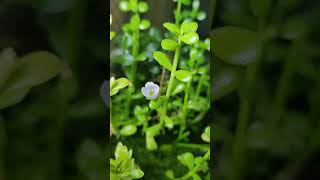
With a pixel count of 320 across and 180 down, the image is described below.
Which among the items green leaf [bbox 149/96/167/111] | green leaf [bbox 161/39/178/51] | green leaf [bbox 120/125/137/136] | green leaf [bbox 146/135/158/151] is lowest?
green leaf [bbox 146/135/158/151]

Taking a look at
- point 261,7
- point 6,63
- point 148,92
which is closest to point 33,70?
point 6,63

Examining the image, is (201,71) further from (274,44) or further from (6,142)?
(6,142)

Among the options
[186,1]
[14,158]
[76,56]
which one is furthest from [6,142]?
[186,1]

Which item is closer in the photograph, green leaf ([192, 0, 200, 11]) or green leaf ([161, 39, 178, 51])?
green leaf ([161, 39, 178, 51])

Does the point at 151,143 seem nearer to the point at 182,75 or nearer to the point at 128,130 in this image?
the point at 128,130

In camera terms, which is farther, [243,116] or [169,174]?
[169,174]

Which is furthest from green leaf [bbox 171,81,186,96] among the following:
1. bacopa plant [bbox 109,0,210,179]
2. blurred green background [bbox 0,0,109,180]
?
blurred green background [bbox 0,0,109,180]

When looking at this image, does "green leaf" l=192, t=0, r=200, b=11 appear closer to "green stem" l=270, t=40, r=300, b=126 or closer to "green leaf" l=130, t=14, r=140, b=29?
"green leaf" l=130, t=14, r=140, b=29
